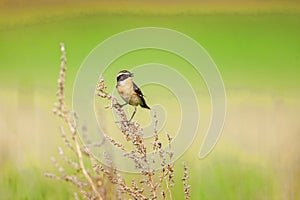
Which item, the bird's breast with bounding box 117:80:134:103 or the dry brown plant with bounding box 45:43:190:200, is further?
the bird's breast with bounding box 117:80:134:103

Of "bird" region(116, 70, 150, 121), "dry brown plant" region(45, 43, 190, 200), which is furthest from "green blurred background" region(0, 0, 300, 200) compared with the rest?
"dry brown plant" region(45, 43, 190, 200)

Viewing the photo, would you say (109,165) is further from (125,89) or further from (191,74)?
(191,74)

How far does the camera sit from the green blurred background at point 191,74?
1437 mm

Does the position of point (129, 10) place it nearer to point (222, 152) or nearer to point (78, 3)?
point (78, 3)

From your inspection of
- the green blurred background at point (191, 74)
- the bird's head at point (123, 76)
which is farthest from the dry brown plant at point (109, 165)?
the green blurred background at point (191, 74)

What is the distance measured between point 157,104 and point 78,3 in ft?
1.50

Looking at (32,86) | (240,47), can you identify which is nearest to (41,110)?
(32,86)

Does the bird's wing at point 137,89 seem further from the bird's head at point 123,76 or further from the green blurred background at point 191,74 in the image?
the green blurred background at point 191,74

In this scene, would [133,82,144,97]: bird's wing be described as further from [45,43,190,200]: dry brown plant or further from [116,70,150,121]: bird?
[45,43,190,200]: dry brown plant

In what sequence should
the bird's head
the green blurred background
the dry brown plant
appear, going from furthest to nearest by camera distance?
1. the green blurred background
2. the bird's head
3. the dry brown plant

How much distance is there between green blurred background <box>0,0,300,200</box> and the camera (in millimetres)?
1437

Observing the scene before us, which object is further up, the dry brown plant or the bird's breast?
the bird's breast

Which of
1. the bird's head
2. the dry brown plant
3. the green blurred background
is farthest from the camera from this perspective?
the green blurred background

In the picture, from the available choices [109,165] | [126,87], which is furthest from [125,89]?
[109,165]
